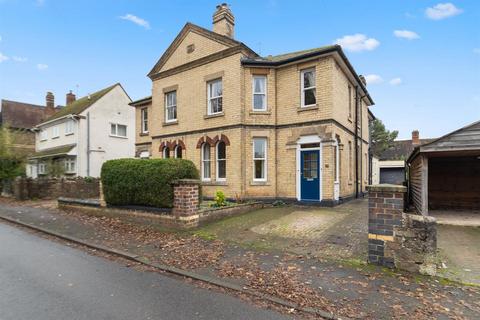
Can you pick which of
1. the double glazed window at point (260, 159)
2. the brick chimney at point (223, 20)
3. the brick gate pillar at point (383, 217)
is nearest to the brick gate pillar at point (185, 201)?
the brick gate pillar at point (383, 217)

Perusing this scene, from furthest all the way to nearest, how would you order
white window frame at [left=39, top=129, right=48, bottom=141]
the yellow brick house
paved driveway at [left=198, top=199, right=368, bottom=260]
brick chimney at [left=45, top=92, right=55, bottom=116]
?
brick chimney at [left=45, top=92, right=55, bottom=116], white window frame at [left=39, top=129, right=48, bottom=141], the yellow brick house, paved driveway at [left=198, top=199, right=368, bottom=260]

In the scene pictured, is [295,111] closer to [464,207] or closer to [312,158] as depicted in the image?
[312,158]

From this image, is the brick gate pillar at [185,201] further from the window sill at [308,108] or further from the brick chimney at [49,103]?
the brick chimney at [49,103]

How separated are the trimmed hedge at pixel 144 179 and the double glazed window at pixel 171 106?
7181 millimetres

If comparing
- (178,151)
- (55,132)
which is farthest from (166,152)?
(55,132)

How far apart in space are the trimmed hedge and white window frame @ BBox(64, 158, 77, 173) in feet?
55.1

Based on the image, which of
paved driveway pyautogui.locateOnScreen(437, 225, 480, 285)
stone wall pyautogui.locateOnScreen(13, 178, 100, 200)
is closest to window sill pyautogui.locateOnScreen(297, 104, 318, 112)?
paved driveway pyautogui.locateOnScreen(437, 225, 480, 285)

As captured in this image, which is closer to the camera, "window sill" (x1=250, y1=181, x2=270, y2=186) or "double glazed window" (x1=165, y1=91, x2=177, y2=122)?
"window sill" (x1=250, y1=181, x2=270, y2=186)

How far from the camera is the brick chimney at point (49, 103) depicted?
3145cm

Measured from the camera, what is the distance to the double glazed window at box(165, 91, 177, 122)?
16.8 m

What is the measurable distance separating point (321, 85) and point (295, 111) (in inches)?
63.7

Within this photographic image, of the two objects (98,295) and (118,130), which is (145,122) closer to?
(118,130)

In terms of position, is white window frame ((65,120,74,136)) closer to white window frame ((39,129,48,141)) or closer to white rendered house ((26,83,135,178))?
white rendered house ((26,83,135,178))

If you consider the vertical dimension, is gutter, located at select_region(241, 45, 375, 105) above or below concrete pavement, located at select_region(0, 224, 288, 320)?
above
